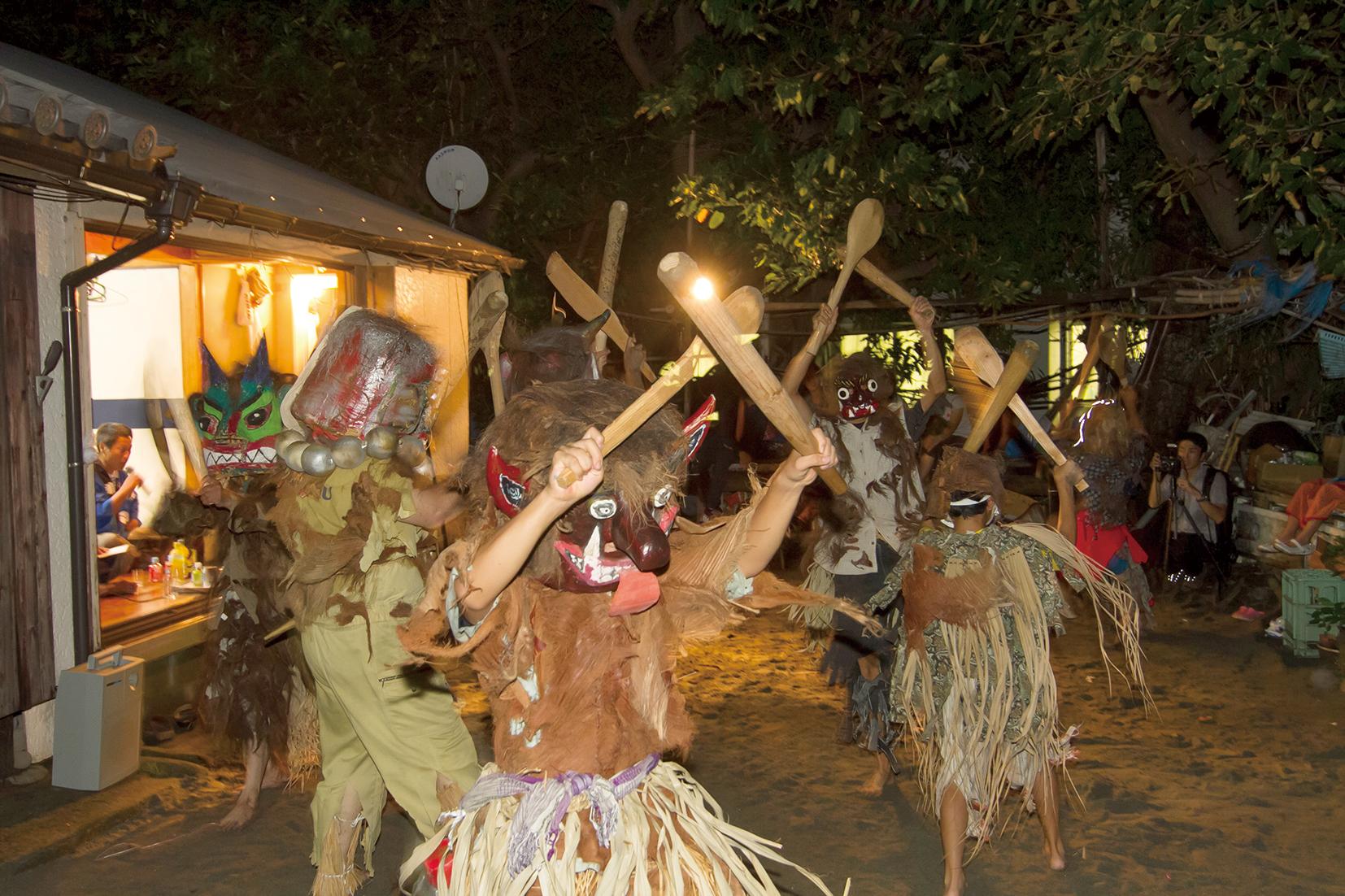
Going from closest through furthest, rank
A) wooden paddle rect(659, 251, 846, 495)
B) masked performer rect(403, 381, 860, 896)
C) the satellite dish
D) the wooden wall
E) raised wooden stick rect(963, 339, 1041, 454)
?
wooden paddle rect(659, 251, 846, 495)
masked performer rect(403, 381, 860, 896)
raised wooden stick rect(963, 339, 1041, 454)
the wooden wall
the satellite dish

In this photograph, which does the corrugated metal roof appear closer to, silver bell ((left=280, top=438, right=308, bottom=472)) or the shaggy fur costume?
the shaggy fur costume

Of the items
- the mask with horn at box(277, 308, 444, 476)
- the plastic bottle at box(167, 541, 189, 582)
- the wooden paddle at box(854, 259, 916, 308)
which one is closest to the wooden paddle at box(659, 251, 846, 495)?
the mask with horn at box(277, 308, 444, 476)

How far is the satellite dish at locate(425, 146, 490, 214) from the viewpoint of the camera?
29.6 feet

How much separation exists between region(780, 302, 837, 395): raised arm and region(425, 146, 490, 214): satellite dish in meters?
5.13

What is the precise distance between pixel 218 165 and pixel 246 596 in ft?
8.84

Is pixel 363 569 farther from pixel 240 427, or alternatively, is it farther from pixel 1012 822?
pixel 1012 822

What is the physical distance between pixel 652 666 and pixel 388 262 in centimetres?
593

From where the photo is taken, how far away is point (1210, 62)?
5836 millimetres

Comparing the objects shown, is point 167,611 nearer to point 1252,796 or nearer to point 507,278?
point 507,278

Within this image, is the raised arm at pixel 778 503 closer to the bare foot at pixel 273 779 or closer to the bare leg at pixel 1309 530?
the bare foot at pixel 273 779

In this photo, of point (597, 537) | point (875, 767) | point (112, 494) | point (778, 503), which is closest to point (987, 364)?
point (778, 503)

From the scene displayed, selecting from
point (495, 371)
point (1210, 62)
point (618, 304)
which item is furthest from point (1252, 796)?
point (618, 304)

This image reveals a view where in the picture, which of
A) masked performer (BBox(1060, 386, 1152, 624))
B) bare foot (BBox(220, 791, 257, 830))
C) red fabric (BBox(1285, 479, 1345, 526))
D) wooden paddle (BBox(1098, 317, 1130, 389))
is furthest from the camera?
red fabric (BBox(1285, 479, 1345, 526))

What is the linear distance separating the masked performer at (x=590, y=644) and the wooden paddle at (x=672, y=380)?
124 mm
